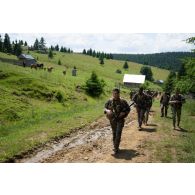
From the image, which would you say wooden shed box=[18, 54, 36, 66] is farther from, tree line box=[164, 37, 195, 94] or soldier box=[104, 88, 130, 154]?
soldier box=[104, 88, 130, 154]

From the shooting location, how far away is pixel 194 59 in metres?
32.5

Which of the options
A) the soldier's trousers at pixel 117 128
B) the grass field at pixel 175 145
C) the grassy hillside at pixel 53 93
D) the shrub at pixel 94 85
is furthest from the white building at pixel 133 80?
the soldier's trousers at pixel 117 128

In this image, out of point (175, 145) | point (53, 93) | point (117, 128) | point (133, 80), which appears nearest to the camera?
point (117, 128)

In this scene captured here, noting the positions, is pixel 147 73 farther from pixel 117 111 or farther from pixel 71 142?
pixel 117 111

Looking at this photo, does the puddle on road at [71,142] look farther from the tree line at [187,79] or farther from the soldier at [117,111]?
the tree line at [187,79]

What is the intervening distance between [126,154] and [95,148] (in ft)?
7.18

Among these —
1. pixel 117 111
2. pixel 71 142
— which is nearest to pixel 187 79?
pixel 71 142

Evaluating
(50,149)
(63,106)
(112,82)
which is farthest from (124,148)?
(63,106)

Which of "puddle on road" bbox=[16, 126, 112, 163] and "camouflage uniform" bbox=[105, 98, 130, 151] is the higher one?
"camouflage uniform" bbox=[105, 98, 130, 151]

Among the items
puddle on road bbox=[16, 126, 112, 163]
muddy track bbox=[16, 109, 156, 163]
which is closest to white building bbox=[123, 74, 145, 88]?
puddle on road bbox=[16, 126, 112, 163]

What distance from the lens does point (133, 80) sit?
31.3 meters

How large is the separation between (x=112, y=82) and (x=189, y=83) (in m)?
6.99

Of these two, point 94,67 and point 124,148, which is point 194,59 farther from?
point 124,148

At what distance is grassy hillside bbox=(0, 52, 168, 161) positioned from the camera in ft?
88.4
